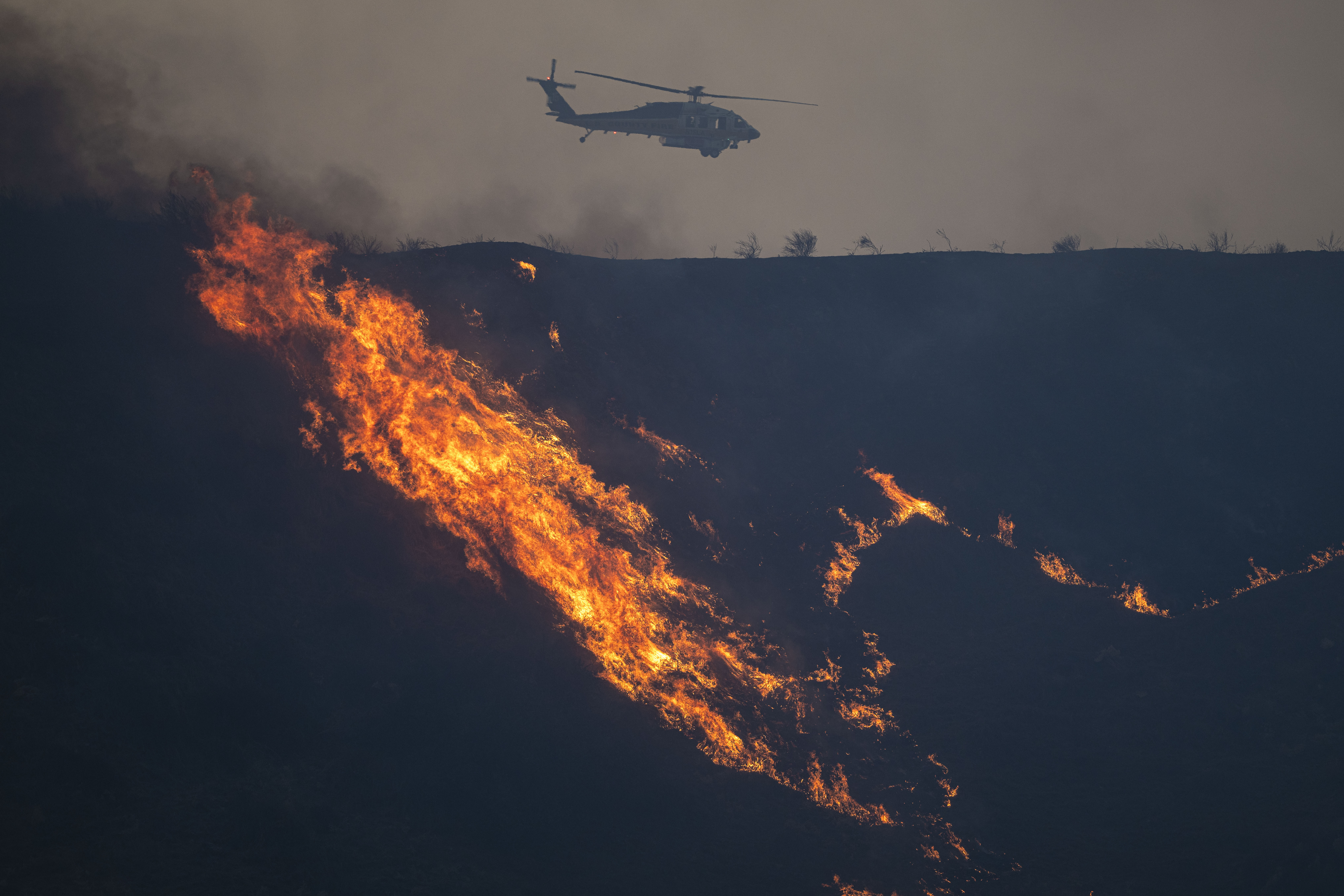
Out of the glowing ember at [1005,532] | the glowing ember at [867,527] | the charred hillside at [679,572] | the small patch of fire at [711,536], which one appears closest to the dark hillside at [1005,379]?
the charred hillside at [679,572]

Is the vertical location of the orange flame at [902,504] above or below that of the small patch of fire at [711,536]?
above

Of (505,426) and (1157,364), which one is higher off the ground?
(1157,364)

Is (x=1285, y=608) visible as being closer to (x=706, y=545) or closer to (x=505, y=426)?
(x=706, y=545)

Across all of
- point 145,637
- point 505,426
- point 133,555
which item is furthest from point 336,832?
point 505,426

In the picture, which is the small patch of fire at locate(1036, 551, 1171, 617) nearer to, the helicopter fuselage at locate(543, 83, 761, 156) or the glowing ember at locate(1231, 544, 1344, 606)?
the glowing ember at locate(1231, 544, 1344, 606)

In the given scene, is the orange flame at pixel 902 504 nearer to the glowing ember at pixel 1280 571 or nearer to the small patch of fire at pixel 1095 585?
the small patch of fire at pixel 1095 585

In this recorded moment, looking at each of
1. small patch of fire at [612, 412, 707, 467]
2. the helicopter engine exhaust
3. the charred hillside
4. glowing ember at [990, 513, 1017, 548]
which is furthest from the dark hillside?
the helicopter engine exhaust
